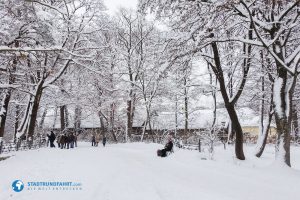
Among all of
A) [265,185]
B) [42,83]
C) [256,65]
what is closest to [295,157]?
[256,65]

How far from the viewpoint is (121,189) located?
7961 millimetres

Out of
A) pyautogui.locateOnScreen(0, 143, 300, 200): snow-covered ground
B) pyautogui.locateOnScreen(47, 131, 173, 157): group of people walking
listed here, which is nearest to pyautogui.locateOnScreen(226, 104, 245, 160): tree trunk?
pyautogui.locateOnScreen(0, 143, 300, 200): snow-covered ground

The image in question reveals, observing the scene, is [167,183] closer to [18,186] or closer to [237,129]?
[18,186]

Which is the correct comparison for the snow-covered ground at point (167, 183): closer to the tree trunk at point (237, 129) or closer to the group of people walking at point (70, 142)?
the tree trunk at point (237, 129)

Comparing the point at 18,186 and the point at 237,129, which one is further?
the point at 237,129

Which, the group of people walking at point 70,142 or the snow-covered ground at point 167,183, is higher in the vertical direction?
the group of people walking at point 70,142

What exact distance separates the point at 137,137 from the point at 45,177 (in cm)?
3439

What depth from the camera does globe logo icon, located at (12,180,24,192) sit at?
25.5 ft

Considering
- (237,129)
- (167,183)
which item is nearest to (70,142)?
(237,129)

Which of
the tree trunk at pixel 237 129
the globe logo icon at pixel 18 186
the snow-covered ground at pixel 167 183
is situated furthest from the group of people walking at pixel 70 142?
the globe logo icon at pixel 18 186

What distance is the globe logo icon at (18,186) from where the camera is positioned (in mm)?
7773

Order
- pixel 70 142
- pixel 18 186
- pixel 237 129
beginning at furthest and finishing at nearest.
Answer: pixel 70 142 < pixel 237 129 < pixel 18 186

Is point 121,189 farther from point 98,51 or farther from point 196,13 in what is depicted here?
point 98,51

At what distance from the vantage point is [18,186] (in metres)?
8.01
